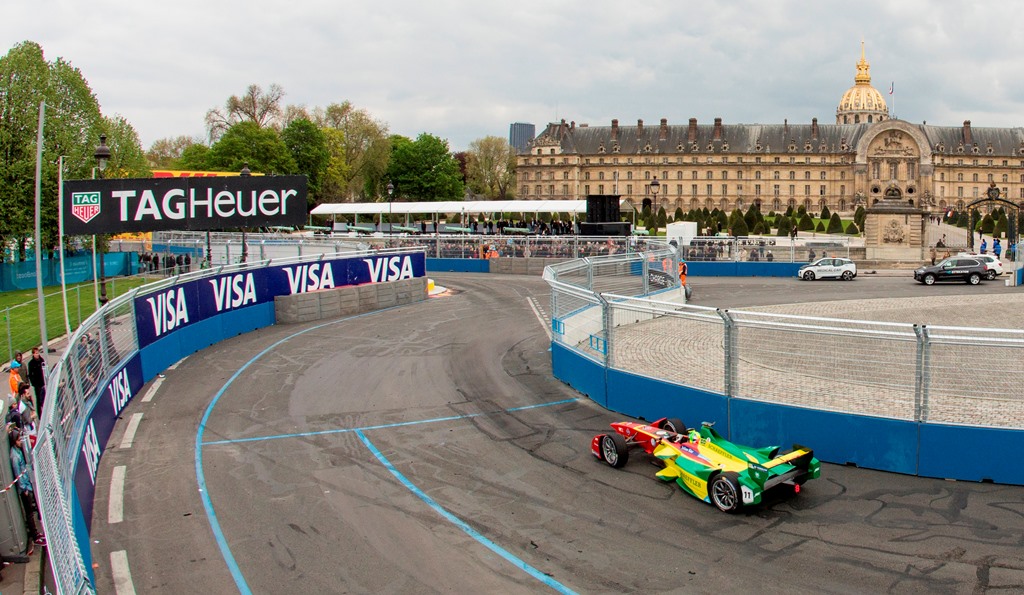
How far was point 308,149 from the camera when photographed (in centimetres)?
10431

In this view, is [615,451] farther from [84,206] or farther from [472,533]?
[84,206]

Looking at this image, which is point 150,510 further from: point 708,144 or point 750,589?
point 708,144

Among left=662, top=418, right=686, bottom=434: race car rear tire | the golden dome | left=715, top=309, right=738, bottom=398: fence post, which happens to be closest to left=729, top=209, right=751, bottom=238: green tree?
left=715, top=309, right=738, bottom=398: fence post

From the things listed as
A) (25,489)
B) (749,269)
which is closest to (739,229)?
(749,269)

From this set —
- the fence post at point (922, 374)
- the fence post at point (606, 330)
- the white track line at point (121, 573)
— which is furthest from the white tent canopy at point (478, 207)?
the white track line at point (121, 573)

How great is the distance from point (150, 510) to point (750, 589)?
25.4 ft

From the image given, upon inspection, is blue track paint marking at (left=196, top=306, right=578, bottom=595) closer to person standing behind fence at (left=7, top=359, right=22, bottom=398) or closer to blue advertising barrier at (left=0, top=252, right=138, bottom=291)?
person standing behind fence at (left=7, top=359, right=22, bottom=398)

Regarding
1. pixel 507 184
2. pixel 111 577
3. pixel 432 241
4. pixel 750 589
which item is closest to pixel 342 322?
pixel 111 577

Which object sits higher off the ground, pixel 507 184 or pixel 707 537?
pixel 507 184

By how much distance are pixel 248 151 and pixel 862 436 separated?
90.2m

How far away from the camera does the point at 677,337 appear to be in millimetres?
20219

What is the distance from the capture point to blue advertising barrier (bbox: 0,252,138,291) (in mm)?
38625

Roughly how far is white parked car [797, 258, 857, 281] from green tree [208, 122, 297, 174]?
64.8 m

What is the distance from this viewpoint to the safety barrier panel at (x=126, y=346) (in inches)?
332
